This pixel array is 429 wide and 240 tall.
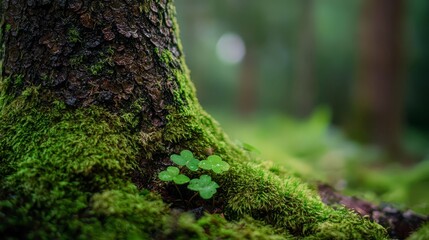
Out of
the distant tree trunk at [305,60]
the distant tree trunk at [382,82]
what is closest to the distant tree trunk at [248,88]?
the distant tree trunk at [305,60]

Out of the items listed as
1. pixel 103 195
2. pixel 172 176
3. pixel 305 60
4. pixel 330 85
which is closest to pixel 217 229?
pixel 172 176

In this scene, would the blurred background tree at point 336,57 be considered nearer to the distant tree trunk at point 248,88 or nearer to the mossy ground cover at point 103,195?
the distant tree trunk at point 248,88

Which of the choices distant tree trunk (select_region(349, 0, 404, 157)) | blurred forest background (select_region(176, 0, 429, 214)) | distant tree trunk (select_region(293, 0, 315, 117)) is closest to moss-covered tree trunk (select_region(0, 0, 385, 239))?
blurred forest background (select_region(176, 0, 429, 214))

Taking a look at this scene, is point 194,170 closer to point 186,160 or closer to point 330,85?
point 186,160

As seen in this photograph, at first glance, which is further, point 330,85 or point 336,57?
point 330,85

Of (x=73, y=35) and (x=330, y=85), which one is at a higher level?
(x=330, y=85)

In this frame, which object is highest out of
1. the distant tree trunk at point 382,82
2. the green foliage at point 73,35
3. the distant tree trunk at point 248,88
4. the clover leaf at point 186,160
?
the distant tree trunk at point 248,88

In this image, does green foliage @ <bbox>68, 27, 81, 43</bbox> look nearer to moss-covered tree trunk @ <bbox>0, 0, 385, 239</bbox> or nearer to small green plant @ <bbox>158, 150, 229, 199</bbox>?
moss-covered tree trunk @ <bbox>0, 0, 385, 239</bbox>
